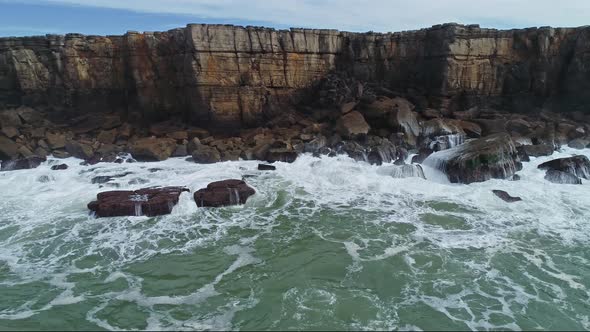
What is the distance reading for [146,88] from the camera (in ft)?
82.7

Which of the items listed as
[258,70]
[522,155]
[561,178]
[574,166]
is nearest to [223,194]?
[258,70]

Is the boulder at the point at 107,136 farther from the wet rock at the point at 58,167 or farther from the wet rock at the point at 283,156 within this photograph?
the wet rock at the point at 283,156

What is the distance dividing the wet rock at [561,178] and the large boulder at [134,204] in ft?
52.9

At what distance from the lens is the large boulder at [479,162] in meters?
17.6

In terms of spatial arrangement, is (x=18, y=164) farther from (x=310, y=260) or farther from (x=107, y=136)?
(x=310, y=260)

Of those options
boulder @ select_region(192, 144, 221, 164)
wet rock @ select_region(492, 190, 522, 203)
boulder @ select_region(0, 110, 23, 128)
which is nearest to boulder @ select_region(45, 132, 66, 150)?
boulder @ select_region(0, 110, 23, 128)

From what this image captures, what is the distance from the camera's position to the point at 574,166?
1792 cm

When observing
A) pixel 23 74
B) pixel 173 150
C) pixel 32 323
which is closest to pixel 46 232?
pixel 32 323

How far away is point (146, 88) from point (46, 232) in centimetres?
1382

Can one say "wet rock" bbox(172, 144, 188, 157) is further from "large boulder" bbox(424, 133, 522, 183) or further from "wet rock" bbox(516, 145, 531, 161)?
"wet rock" bbox(516, 145, 531, 161)

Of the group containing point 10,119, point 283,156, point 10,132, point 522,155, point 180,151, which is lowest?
point 522,155

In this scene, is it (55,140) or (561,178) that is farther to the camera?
(55,140)

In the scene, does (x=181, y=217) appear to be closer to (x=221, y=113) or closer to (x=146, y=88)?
(x=221, y=113)

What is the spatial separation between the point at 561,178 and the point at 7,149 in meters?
27.1
